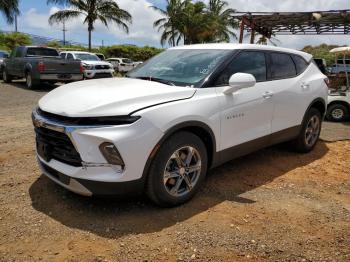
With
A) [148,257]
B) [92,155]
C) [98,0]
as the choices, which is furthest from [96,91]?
[98,0]

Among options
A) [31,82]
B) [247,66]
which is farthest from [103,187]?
[31,82]

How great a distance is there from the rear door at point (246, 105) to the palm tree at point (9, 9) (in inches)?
1205

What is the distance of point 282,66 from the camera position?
17.6 feet

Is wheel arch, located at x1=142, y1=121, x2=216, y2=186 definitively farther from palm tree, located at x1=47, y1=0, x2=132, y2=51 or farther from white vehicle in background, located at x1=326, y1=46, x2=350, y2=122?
palm tree, located at x1=47, y1=0, x2=132, y2=51

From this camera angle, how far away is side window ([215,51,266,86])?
14.1ft

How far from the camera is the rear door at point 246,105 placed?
4219 mm

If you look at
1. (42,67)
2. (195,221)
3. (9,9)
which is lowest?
(195,221)

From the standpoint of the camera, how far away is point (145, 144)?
3402mm

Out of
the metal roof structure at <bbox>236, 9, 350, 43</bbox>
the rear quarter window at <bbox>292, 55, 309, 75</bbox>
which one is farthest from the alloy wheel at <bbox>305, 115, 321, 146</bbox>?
the metal roof structure at <bbox>236, 9, 350, 43</bbox>

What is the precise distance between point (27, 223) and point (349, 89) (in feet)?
30.2

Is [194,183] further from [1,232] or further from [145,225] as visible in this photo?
[1,232]

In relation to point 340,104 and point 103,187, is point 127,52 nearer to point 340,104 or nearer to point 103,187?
point 340,104

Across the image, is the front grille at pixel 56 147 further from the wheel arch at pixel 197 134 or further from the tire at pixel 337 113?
the tire at pixel 337 113

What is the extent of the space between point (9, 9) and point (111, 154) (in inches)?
1252
